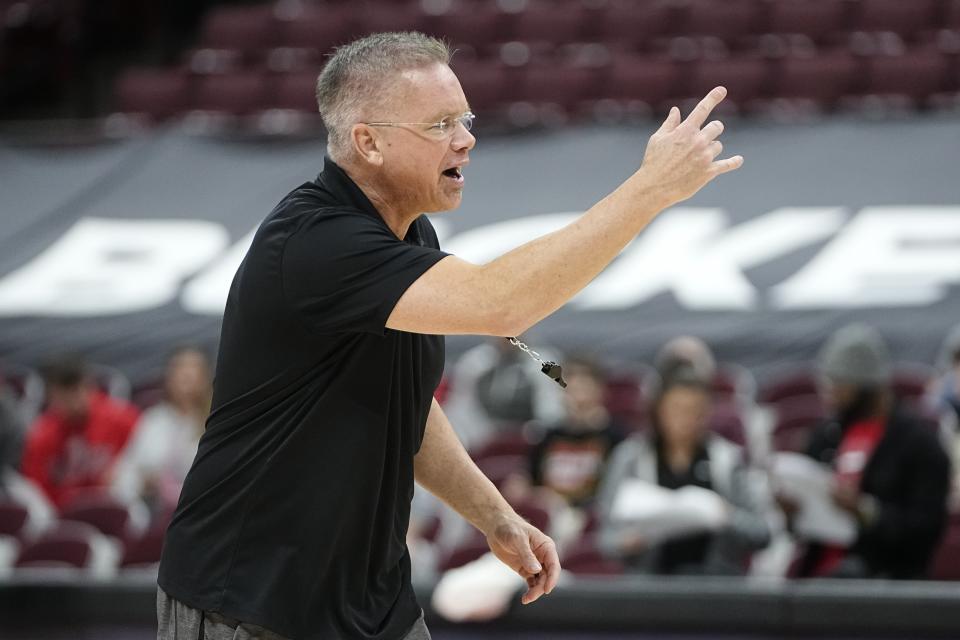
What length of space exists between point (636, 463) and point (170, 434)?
2.66 m

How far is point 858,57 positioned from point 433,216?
9.91 feet

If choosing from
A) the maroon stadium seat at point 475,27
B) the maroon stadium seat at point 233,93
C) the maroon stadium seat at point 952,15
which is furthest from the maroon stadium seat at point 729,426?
the maroon stadium seat at point 233,93

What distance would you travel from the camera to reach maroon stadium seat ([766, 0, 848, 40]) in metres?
10.5

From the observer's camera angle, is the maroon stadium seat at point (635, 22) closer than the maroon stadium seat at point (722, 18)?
No

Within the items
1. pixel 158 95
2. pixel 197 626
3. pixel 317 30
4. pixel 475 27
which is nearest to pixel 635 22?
pixel 475 27

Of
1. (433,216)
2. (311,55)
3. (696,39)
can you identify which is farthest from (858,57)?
(311,55)

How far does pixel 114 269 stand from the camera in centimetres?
966

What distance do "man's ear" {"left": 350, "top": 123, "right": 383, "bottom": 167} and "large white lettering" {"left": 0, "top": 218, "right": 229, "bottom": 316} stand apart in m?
7.04

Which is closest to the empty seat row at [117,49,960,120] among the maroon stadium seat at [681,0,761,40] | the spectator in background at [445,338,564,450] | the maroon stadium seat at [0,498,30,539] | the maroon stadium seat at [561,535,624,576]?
the maroon stadium seat at [681,0,761,40]

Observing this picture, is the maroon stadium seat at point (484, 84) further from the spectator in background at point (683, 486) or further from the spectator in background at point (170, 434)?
the spectator in background at point (683, 486)

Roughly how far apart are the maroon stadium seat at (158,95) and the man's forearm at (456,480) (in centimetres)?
860

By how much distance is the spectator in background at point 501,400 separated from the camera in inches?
308

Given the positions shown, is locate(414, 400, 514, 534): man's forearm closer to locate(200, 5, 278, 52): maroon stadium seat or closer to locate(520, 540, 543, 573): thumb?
locate(520, 540, 543, 573): thumb

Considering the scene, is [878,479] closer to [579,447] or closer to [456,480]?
[579,447]
